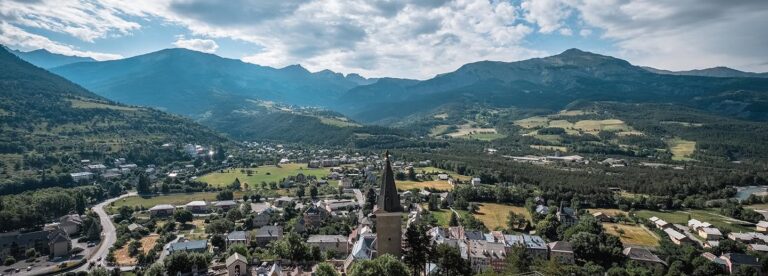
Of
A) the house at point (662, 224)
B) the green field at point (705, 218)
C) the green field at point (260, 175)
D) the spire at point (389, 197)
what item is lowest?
the green field at point (705, 218)

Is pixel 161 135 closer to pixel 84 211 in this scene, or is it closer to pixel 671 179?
pixel 84 211

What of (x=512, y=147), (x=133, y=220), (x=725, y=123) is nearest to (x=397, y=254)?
(x=133, y=220)

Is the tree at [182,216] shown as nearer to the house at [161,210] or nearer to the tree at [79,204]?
the house at [161,210]

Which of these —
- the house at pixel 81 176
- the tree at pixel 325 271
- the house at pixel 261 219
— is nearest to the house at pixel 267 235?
the house at pixel 261 219

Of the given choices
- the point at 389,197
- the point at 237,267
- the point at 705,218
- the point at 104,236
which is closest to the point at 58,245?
the point at 104,236

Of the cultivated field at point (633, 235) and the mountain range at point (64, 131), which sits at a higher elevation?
the mountain range at point (64, 131)

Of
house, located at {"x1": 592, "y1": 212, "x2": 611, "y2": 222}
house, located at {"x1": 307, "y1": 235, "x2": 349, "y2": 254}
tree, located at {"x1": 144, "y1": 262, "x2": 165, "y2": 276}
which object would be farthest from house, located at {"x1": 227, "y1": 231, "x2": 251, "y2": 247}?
house, located at {"x1": 592, "y1": 212, "x2": 611, "y2": 222}

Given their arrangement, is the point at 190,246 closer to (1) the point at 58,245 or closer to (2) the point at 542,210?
(1) the point at 58,245

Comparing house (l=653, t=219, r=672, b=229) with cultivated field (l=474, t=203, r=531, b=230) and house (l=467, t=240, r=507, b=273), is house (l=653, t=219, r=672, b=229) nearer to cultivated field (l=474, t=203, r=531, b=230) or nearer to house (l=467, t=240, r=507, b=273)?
cultivated field (l=474, t=203, r=531, b=230)
